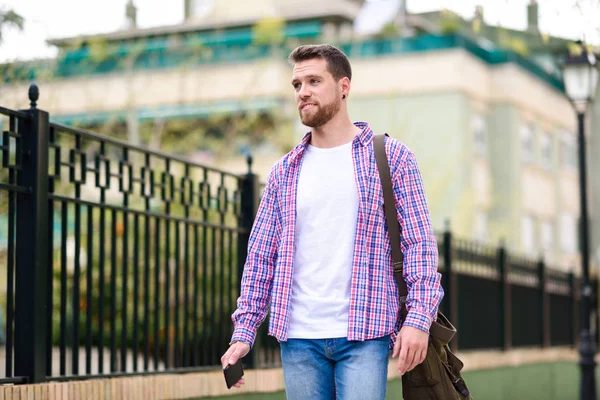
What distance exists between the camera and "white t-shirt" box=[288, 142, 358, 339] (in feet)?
13.2

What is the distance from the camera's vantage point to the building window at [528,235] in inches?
1518

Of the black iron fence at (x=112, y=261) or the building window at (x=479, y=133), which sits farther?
the building window at (x=479, y=133)

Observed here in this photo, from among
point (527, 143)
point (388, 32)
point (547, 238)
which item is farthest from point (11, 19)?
point (547, 238)

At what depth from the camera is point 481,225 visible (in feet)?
115

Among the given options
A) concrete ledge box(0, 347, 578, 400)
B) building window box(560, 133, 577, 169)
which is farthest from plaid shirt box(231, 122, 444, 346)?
building window box(560, 133, 577, 169)

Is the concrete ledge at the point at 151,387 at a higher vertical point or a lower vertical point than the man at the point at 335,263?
lower

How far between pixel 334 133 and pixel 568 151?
1583 inches

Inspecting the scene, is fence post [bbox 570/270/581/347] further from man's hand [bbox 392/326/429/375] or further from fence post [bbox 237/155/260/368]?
man's hand [bbox 392/326/429/375]

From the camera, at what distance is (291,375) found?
4082mm

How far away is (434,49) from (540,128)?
7.47m

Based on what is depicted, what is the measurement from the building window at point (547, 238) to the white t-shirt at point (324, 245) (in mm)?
37342

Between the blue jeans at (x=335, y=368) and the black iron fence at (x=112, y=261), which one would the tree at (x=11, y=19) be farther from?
the blue jeans at (x=335, y=368)

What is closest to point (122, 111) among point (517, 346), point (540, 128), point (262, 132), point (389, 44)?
point (262, 132)

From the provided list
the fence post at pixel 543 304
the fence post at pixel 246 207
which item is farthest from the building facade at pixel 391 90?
the fence post at pixel 246 207
